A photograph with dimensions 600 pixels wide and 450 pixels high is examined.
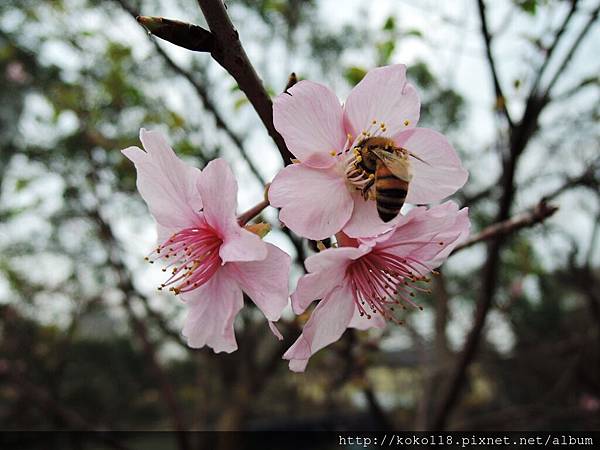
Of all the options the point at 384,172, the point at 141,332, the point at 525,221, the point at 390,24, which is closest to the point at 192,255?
the point at 384,172

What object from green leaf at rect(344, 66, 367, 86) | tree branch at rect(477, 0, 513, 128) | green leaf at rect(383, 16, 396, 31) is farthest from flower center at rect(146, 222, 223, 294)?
green leaf at rect(383, 16, 396, 31)

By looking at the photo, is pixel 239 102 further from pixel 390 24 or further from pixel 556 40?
pixel 556 40

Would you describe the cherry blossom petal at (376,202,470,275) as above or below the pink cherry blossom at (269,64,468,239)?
below

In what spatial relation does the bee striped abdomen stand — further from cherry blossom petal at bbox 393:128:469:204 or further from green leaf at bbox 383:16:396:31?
green leaf at bbox 383:16:396:31

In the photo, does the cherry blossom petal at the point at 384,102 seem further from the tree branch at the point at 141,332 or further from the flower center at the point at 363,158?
the tree branch at the point at 141,332

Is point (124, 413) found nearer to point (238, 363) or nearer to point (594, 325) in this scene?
point (238, 363)

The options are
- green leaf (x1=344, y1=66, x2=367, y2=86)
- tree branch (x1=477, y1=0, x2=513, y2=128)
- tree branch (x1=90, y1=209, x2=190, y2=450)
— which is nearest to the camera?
tree branch (x1=477, y1=0, x2=513, y2=128)
